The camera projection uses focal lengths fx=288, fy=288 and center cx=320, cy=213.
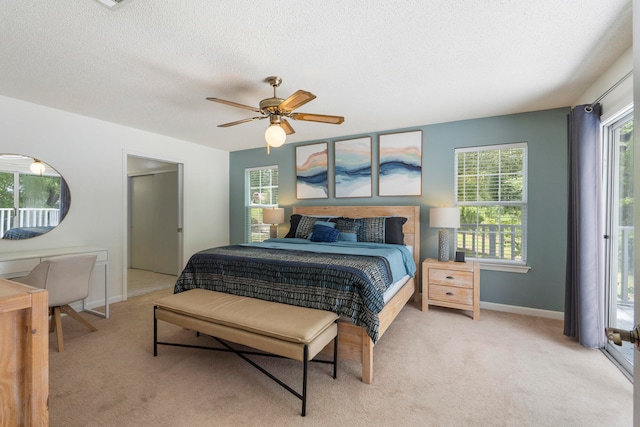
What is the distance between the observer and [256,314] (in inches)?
77.5

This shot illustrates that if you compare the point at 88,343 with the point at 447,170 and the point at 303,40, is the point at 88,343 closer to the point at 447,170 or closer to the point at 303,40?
the point at 303,40

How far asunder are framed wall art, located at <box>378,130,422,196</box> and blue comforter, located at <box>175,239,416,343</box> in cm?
125

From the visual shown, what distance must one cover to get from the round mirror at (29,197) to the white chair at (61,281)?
721mm

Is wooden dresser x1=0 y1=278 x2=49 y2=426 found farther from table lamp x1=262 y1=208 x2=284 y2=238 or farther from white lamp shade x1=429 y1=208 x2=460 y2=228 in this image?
table lamp x1=262 y1=208 x2=284 y2=238

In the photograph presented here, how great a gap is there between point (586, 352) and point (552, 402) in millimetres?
988

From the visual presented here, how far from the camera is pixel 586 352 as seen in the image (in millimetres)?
2426

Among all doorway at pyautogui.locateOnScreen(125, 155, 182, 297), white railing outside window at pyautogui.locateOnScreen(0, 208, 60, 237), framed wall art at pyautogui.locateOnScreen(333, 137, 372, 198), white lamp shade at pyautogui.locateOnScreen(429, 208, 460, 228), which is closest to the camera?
white railing outside window at pyautogui.locateOnScreen(0, 208, 60, 237)

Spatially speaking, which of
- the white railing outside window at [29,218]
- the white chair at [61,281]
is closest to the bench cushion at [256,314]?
the white chair at [61,281]

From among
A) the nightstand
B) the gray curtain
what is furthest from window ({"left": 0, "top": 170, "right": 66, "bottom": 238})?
the gray curtain

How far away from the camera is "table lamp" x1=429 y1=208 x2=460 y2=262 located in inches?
131

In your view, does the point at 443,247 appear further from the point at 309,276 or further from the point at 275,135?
the point at 275,135

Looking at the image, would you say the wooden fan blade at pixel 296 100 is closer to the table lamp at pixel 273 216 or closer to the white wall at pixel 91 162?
the table lamp at pixel 273 216

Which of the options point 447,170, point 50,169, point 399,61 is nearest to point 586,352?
point 447,170

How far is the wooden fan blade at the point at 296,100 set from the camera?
2114 millimetres
